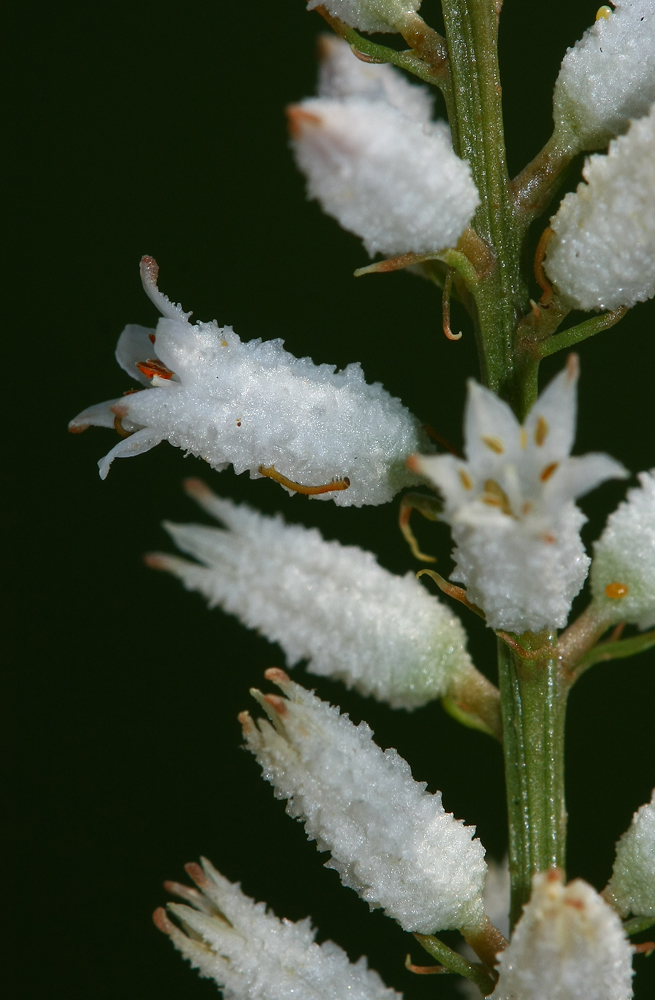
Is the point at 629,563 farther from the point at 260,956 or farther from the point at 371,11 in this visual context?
the point at 371,11

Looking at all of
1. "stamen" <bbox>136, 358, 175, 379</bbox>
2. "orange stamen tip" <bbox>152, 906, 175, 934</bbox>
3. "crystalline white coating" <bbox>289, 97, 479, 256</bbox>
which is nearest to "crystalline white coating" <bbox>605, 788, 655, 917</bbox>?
"orange stamen tip" <bbox>152, 906, 175, 934</bbox>

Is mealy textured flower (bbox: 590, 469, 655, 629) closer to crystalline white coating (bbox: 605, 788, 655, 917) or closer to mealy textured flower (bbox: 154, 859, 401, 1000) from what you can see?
crystalline white coating (bbox: 605, 788, 655, 917)

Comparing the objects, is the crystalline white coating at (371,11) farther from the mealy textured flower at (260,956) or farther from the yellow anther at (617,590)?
the mealy textured flower at (260,956)

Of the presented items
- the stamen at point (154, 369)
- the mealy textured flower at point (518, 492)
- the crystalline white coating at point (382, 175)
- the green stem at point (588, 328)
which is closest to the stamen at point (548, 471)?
the mealy textured flower at point (518, 492)

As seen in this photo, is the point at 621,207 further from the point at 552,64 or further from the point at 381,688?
the point at 552,64

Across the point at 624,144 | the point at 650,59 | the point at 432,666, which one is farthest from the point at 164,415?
the point at 650,59
